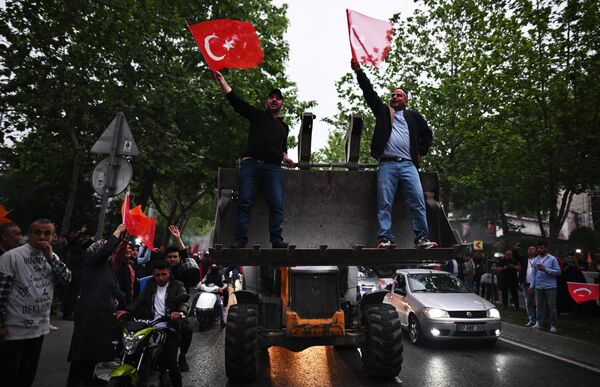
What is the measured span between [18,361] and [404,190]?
4454 millimetres

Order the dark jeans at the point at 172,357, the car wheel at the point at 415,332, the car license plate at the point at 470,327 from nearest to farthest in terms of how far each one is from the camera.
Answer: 1. the dark jeans at the point at 172,357
2. the car license plate at the point at 470,327
3. the car wheel at the point at 415,332

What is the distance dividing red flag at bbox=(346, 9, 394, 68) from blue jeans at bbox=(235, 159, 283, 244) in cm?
169

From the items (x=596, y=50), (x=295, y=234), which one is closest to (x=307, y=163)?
(x=295, y=234)

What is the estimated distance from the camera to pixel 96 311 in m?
5.05

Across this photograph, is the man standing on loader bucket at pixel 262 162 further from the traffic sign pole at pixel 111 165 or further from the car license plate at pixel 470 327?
the car license plate at pixel 470 327

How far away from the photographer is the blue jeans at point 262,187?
5.20m

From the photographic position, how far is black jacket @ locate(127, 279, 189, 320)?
17.0ft

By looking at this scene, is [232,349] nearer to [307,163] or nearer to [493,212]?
[307,163]

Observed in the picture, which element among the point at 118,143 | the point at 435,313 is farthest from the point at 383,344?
the point at 118,143

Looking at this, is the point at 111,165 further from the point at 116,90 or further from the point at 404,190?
the point at 116,90

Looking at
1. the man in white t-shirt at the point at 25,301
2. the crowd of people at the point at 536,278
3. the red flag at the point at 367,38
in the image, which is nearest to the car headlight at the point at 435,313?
the crowd of people at the point at 536,278

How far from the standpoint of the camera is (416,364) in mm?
7430

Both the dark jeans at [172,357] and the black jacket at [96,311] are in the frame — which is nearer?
the black jacket at [96,311]

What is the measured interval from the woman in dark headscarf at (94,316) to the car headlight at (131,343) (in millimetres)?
519
